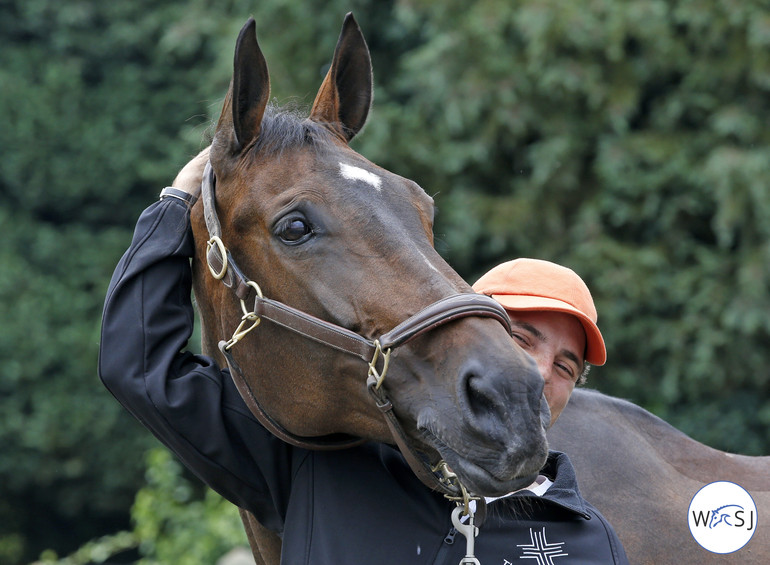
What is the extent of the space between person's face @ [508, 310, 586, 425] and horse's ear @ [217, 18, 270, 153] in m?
0.78

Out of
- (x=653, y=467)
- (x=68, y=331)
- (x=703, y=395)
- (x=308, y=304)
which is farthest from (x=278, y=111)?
(x=68, y=331)

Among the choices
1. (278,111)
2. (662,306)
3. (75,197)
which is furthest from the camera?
(75,197)

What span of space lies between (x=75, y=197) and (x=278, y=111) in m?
9.55

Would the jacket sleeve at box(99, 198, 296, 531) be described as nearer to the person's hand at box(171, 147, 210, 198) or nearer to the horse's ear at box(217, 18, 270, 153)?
the person's hand at box(171, 147, 210, 198)

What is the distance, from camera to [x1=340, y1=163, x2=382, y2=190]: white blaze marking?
1985 millimetres

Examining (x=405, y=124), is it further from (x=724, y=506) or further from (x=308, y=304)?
(x=308, y=304)

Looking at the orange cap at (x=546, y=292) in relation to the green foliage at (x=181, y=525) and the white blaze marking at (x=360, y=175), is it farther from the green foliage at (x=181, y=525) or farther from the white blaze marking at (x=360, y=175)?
the green foliage at (x=181, y=525)

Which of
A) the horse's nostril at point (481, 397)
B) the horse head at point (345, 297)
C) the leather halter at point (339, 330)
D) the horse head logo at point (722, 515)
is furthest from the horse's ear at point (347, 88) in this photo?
the horse head logo at point (722, 515)

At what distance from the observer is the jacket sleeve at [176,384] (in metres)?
1.97

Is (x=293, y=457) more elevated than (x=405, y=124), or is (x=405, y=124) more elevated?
(x=293, y=457)

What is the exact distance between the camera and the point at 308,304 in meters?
1.90

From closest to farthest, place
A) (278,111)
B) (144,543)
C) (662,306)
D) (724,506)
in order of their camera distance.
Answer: (278,111), (724,506), (144,543), (662,306)

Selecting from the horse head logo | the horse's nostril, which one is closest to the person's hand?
the horse's nostril

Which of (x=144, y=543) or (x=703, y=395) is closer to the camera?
(x=144, y=543)
